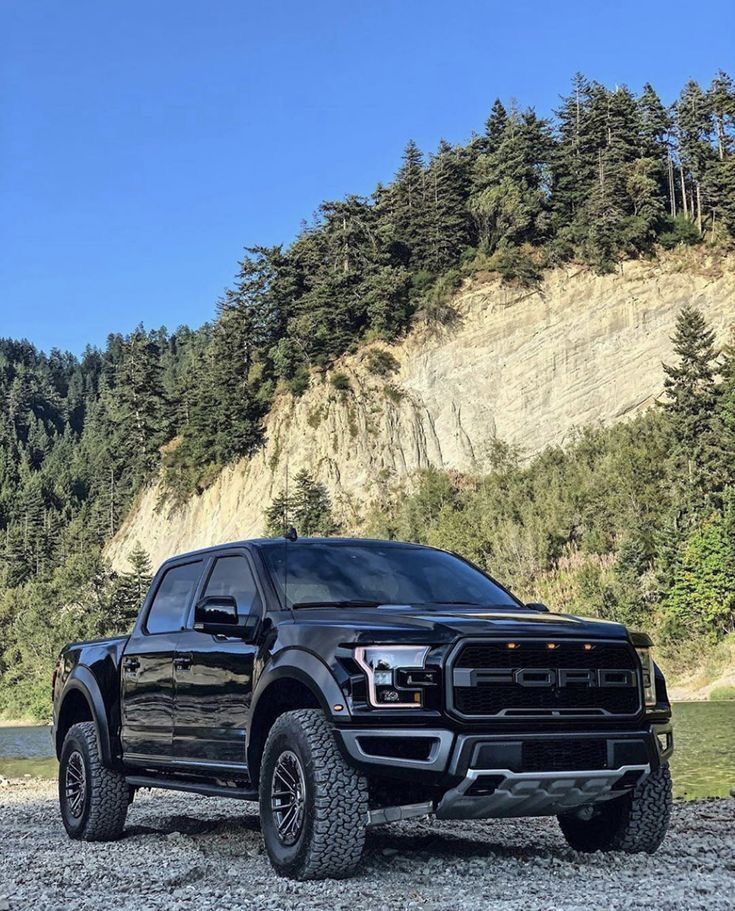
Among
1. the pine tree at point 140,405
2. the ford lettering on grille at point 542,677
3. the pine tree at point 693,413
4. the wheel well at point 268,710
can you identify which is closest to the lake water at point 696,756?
the ford lettering on grille at point 542,677

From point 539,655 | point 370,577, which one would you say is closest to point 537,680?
point 539,655

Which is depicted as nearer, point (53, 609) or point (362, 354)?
point (362, 354)

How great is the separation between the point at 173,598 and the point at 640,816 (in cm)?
376

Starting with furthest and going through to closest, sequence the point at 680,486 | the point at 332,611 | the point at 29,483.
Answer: the point at 29,483 < the point at 680,486 < the point at 332,611

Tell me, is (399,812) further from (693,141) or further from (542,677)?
(693,141)

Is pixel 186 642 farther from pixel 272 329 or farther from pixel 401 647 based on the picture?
pixel 272 329

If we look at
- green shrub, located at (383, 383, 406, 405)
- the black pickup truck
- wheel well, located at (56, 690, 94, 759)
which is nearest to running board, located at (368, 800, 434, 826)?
the black pickup truck

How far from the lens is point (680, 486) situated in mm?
52562

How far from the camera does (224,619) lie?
→ 6.87 metres

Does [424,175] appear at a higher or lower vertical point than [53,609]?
higher

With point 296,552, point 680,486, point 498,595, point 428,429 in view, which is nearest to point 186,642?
point 296,552

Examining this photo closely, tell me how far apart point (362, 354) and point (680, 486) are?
24643 millimetres

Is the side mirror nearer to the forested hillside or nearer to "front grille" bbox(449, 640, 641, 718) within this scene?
"front grille" bbox(449, 640, 641, 718)

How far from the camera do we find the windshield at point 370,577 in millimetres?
7102
